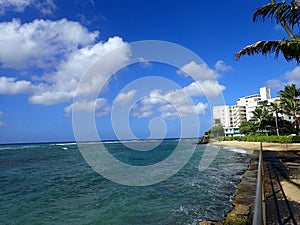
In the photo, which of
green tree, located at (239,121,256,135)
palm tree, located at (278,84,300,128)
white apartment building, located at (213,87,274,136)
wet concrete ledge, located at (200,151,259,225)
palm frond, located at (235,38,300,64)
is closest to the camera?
wet concrete ledge, located at (200,151,259,225)

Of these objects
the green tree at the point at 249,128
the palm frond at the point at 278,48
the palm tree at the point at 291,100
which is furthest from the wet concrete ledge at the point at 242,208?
the green tree at the point at 249,128

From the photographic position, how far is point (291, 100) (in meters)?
43.0

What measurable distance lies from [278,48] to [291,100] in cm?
4166

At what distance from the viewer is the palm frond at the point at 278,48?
6641mm

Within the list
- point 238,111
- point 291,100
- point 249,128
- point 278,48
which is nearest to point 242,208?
point 278,48

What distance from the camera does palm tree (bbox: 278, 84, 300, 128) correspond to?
41.8 metres

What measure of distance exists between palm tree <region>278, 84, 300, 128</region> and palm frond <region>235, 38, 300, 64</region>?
Result: 131 feet

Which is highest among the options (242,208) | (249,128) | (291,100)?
(291,100)

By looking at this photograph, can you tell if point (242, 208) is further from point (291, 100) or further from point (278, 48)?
point (291, 100)

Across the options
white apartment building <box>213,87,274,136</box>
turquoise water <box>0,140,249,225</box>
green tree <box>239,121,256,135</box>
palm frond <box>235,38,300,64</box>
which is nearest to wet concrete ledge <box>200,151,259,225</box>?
turquoise water <box>0,140,249,225</box>

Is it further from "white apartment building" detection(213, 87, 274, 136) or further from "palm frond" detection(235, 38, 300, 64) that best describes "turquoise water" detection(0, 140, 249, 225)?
"white apartment building" detection(213, 87, 274, 136)

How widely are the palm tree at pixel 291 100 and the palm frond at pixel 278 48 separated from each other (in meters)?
39.9

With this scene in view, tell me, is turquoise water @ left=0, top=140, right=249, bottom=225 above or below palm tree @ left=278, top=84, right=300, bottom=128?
below

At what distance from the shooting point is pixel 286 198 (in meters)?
5.89
